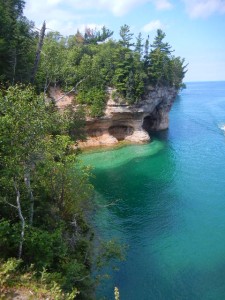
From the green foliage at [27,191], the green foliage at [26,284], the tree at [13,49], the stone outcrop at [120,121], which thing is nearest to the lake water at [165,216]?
the stone outcrop at [120,121]

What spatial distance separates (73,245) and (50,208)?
8.42 ft

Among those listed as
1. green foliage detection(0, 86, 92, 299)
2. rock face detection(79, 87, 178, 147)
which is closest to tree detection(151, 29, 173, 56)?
rock face detection(79, 87, 178, 147)

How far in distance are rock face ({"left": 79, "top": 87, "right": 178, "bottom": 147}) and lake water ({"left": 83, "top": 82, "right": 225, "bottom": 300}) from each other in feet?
9.21

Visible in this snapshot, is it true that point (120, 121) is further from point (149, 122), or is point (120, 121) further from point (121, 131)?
point (149, 122)

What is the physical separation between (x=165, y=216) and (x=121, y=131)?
23257mm

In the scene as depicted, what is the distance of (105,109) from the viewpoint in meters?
42.4

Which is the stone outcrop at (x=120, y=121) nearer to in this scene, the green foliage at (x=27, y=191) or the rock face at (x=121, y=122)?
the rock face at (x=121, y=122)

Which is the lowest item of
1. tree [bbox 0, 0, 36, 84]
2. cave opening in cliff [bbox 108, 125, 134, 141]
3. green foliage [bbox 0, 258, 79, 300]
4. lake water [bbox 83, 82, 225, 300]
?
lake water [bbox 83, 82, 225, 300]

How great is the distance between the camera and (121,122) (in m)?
45.1

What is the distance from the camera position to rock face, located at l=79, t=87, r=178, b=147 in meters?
42.6

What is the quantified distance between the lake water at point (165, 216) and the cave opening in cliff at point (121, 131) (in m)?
3.69

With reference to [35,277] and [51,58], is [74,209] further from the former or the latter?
[51,58]

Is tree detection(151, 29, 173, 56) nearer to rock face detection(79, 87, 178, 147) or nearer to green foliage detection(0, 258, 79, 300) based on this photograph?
rock face detection(79, 87, 178, 147)

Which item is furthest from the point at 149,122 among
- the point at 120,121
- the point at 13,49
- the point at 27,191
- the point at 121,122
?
the point at 27,191
